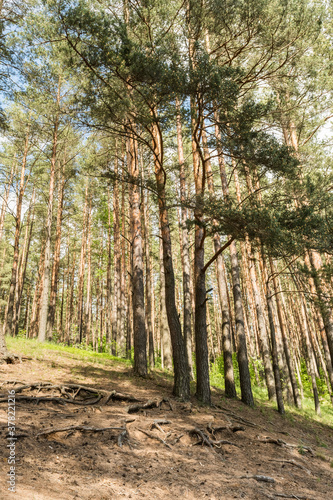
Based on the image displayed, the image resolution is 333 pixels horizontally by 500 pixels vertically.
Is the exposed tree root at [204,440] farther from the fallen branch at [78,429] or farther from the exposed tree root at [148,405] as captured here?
the fallen branch at [78,429]

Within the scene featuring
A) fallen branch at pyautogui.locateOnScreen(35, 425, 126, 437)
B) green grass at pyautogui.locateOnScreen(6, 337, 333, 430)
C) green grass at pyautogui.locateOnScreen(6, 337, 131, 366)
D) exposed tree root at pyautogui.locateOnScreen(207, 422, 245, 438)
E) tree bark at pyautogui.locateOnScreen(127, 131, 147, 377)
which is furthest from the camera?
green grass at pyautogui.locateOnScreen(6, 337, 333, 430)

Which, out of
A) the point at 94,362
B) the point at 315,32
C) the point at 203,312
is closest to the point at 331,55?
the point at 315,32

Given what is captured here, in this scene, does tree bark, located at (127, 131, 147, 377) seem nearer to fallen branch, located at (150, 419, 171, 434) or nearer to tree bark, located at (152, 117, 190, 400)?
tree bark, located at (152, 117, 190, 400)

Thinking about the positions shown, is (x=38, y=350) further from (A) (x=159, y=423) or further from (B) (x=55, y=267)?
(B) (x=55, y=267)

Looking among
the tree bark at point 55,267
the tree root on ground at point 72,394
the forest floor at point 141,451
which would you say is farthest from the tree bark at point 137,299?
the tree bark at point 55,267

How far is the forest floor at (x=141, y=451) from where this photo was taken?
11.6ft

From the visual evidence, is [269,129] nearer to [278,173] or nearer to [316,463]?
[278,173]

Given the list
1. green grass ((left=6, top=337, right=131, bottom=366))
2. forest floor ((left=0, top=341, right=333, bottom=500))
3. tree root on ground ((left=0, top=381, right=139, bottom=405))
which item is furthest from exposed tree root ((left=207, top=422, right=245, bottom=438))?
green grass ((left=6, top=337, right=131, bottom=366))

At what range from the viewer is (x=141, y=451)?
15.4 ft

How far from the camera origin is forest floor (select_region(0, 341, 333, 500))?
3529mm

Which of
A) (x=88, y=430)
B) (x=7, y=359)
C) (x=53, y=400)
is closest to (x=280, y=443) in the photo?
(x=88, y=430)

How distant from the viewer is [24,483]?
301cm

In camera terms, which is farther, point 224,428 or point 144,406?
point 224,428

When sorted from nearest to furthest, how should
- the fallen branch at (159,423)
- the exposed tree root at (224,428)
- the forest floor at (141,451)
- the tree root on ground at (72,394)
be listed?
1. the forest floor at (141,451)
2. the fallen branch at (159,423)
3. the tree root on ground at (72,394)
4. the exposed tree root at (224,428)
